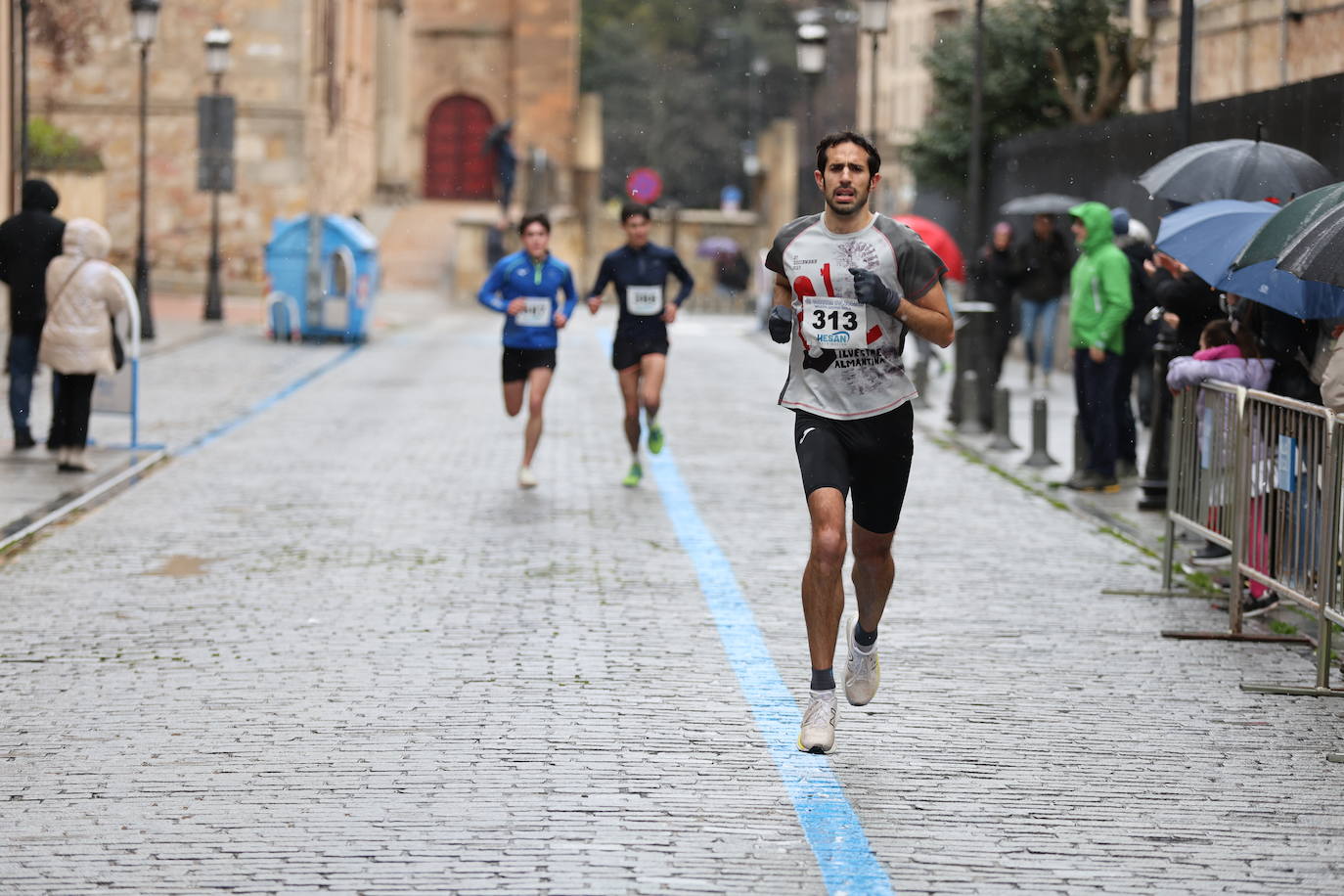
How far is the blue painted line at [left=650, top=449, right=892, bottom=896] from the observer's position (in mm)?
5094

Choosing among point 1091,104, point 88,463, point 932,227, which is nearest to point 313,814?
point 88,463

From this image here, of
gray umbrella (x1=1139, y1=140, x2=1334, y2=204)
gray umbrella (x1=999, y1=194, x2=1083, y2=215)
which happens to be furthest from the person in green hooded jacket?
gray umbrella (x1=999, y1=194, x2=1083, y2=215)

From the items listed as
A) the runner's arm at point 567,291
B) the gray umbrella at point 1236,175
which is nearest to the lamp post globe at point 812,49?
the runner's arm at point 567,291

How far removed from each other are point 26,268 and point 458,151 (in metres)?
52.9

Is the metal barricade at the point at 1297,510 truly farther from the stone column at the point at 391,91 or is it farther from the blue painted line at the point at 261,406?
the stone column at the point at 391,91

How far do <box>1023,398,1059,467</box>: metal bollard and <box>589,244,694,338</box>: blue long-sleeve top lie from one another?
3.19 metres

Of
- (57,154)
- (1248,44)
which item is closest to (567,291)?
(1248,44)

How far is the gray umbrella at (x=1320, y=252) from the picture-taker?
7.28m

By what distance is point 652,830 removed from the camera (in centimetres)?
536

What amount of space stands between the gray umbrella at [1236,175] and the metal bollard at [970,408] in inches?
247

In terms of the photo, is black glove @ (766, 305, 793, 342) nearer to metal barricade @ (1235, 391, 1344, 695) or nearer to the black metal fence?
metal barricade @ (1235, 391, 1344, 695)

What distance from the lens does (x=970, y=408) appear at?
1781 centimetres

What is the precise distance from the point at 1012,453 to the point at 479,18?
52824 mm

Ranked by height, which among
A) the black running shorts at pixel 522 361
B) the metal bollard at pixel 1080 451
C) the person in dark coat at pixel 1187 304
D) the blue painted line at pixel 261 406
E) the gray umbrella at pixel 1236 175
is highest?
the gray umbrella at pixel 1236 175
